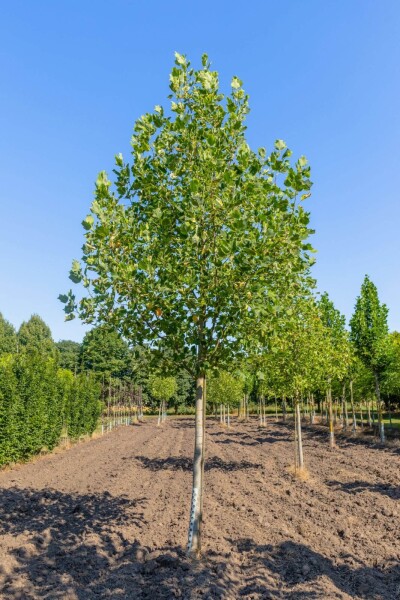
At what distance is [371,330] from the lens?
101ft

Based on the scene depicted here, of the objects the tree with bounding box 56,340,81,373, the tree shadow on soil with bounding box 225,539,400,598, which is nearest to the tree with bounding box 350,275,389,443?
the tree shadow on soil with bounding box 225,539,400,598

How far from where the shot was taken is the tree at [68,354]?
100662 mm

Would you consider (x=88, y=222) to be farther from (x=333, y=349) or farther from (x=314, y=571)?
(x=333, y=349)

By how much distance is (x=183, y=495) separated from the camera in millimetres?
13891

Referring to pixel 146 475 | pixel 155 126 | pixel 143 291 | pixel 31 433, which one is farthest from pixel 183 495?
pixel 31 433

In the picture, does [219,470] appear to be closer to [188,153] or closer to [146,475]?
[146,475]

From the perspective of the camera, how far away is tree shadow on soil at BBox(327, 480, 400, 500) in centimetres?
1427

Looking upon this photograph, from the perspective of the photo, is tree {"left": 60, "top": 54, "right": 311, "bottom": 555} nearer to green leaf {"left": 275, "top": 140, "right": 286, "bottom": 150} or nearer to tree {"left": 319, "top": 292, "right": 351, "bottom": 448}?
green leaf {"left": 275, "top": 140, "right": 286, "bottom": 150}

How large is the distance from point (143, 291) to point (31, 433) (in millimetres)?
21302

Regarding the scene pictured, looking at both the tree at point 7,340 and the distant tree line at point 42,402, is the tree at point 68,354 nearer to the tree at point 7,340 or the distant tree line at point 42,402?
the tree at point 7,340

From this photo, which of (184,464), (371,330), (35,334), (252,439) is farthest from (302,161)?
(35,334)

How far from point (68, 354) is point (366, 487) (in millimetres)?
108714

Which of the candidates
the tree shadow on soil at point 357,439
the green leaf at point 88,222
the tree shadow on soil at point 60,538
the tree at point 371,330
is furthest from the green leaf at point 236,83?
the tree at point 371,330

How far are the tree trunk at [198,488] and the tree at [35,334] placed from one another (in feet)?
328
